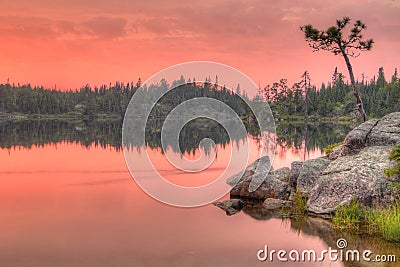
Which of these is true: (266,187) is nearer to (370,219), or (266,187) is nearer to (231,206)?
(231,206)

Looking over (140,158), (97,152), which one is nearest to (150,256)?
(140,158)

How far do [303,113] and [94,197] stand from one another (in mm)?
118192

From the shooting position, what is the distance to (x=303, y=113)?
134000 millimetres

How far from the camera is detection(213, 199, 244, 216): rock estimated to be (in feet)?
61.8

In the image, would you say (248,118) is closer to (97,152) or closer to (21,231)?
(97,152)

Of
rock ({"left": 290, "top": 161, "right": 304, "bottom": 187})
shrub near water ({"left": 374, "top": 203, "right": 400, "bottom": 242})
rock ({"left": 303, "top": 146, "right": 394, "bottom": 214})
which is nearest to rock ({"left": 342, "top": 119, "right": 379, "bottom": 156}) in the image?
rock ({"left": 303, "top": 146, "right": 394, "bottom": 214})

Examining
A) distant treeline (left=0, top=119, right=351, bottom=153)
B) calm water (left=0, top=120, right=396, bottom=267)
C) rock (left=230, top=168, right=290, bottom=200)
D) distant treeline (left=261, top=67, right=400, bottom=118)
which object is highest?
distant treeline (left=261, top=67, right=400, bottom=118)

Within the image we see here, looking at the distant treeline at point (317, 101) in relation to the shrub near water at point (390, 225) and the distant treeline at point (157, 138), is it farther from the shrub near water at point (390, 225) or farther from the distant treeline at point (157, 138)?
the shrub near water at point (390, 225)

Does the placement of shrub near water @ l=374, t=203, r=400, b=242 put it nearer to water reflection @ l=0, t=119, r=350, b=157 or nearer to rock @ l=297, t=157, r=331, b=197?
rock @ l=297, t=157, r=331, b=197

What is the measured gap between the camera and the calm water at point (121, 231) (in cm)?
1334

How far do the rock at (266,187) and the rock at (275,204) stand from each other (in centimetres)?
103

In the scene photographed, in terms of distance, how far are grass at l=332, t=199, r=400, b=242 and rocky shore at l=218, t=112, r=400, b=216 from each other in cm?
38

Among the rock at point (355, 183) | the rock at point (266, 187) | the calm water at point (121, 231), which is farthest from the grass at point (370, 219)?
the rock at point (266, 187)

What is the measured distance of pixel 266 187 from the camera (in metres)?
21.0
